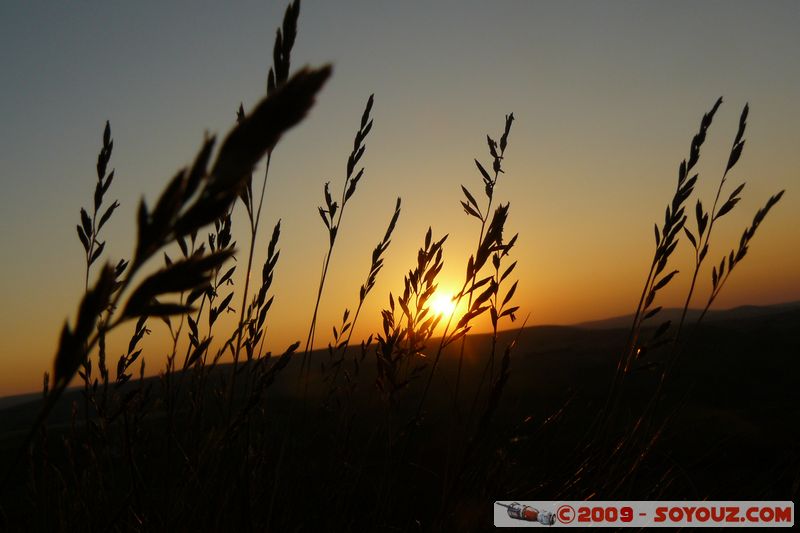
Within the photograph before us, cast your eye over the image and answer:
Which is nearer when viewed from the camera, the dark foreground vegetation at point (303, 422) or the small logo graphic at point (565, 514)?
the dark foreground vegetation at point (303, 422)

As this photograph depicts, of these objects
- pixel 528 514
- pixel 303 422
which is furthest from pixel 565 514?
pixel 303 422

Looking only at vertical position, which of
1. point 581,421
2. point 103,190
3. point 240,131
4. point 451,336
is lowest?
point 581,421

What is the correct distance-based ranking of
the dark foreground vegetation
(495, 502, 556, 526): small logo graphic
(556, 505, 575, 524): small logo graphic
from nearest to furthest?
the dark foreground vegetation < (495, 502, 556, 526): small logo graphic < (556, 505, 575, 524): small logo graphic

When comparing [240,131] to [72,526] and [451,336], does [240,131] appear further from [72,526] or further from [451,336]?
[72,526]

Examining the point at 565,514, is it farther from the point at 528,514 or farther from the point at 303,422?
the point at 303,422

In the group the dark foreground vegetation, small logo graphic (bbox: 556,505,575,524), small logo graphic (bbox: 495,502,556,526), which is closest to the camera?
the dark foreground vegetation

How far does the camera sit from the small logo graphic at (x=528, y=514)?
6.87 feet

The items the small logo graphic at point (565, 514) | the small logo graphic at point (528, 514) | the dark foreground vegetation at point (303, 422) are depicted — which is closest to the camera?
the dark foreground vegetation at point (303, 422)

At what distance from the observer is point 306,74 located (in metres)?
0.52

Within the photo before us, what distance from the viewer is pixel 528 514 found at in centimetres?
216

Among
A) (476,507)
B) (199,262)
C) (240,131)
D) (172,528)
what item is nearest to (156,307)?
(199,262)

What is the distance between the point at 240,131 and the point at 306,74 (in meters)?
0.08

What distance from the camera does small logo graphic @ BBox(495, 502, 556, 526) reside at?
6.87ft

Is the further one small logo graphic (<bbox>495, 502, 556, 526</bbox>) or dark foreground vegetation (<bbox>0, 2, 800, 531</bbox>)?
small logo graphic (<bbox>495, 502, 556, 526</bbox>)
